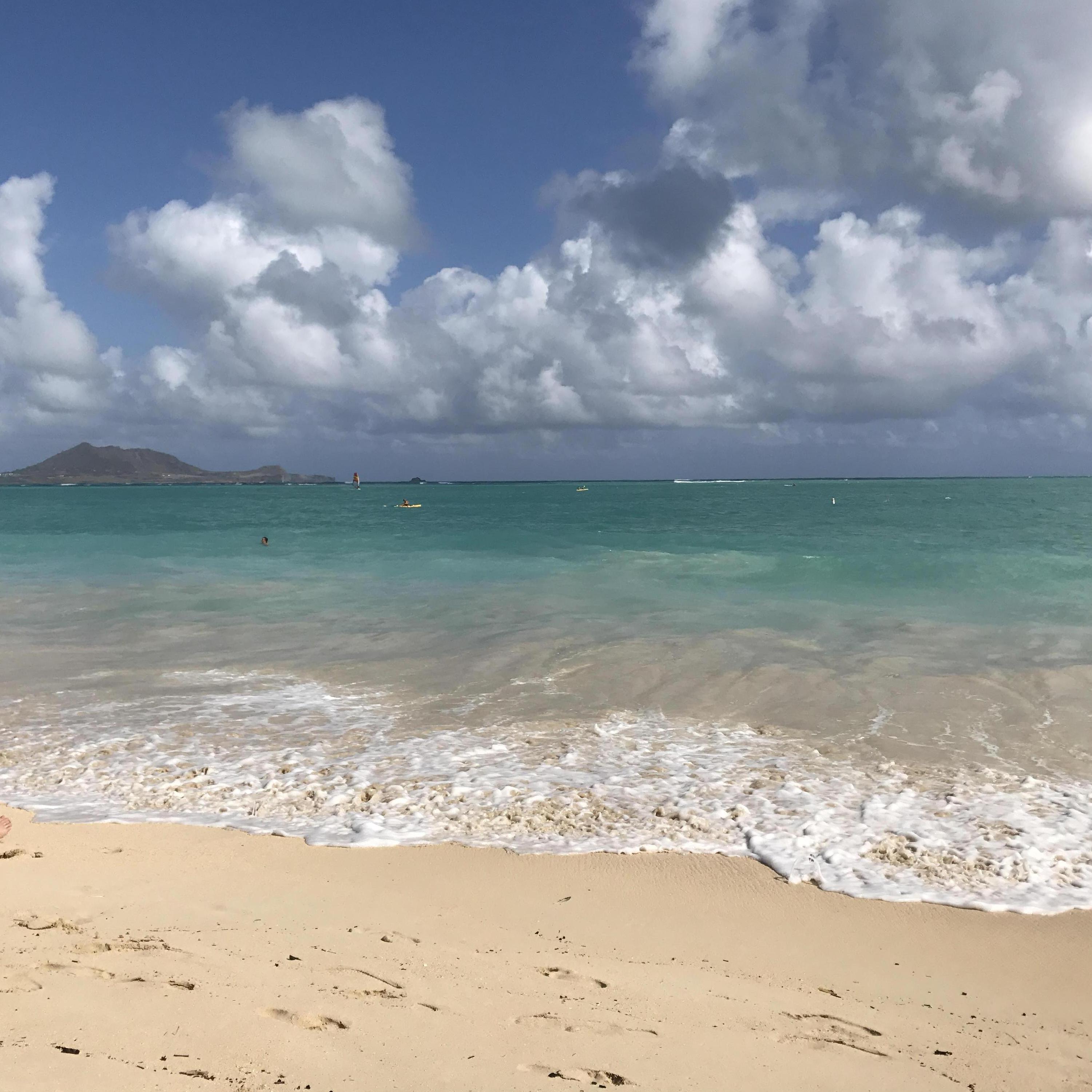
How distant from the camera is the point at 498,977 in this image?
5152mm

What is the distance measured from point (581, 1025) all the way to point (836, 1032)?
1569 millimetres

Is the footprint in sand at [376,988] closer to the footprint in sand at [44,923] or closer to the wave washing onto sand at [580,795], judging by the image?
the footprint in sand at [44,923]

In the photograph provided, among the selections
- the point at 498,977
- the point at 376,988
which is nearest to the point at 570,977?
the point at 498,977

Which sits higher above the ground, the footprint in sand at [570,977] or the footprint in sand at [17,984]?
the footprint in sand at [17,984]

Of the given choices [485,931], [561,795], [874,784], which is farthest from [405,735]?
[874,784]

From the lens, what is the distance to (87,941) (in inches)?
209

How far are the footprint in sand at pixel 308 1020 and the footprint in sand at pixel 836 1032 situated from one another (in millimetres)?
2727

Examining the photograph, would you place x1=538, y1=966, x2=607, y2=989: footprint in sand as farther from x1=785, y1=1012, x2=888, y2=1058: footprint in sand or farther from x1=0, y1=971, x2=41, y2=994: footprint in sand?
x1=0, y1=971, x2=41, y2=994: footprint in sand

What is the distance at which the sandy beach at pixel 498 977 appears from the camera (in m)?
4.17

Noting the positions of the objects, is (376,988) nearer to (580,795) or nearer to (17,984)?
(17,984)

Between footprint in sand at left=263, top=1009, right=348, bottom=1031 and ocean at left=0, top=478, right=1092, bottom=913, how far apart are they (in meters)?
3.01

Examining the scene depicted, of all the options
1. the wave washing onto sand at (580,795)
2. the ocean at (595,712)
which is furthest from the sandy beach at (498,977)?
the ocean at (595,712)

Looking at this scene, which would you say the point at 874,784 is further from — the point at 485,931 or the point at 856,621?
the point at 856,621

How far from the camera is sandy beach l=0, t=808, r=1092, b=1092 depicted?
13.7ft
